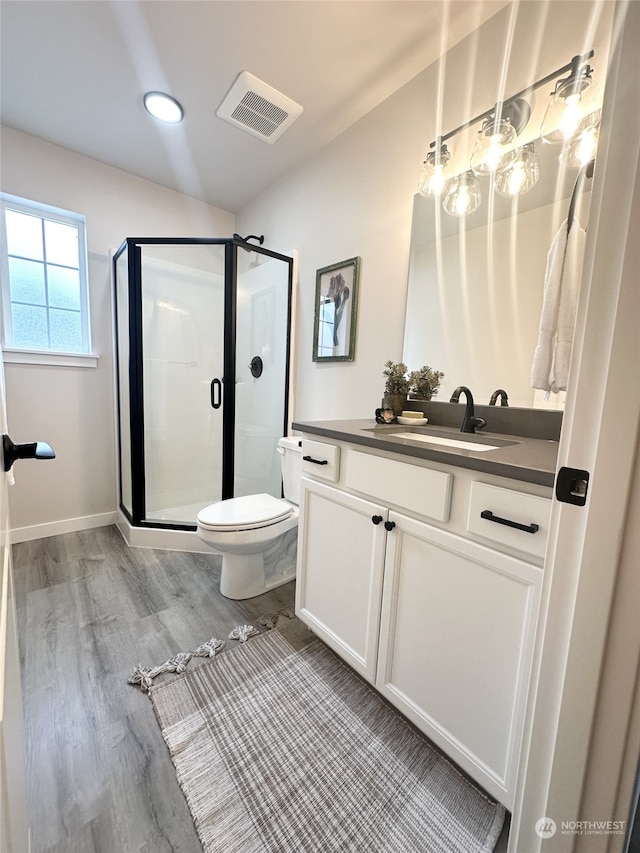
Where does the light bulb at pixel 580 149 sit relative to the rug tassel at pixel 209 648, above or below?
above

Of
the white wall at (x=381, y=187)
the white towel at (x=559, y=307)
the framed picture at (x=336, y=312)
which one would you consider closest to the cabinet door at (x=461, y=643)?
the white towel at (x=559, y=307)

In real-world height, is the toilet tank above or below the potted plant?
below

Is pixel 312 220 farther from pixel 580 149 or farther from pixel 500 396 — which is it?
pixel 500 396

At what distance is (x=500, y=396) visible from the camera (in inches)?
52.7

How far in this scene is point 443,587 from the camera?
0.93 meters


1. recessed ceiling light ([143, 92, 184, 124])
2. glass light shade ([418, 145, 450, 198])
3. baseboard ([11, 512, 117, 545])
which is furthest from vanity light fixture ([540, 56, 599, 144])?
baseboard ([11, 512, 117, 545])

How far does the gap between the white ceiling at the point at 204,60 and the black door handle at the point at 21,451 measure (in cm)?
175

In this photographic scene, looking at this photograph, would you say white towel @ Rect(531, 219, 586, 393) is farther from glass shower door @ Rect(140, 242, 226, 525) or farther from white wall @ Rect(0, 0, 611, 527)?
glass shower door @ Rect(140, 242, 226, 525)

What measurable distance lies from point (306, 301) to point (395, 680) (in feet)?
6.71

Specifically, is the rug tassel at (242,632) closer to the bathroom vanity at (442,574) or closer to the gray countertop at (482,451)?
the bathroom vanity at (442,574)

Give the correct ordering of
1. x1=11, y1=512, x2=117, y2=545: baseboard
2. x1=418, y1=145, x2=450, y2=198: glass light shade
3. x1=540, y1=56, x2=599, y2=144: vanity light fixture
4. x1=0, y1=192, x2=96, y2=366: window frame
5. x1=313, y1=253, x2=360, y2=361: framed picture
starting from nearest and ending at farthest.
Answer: x1=540, y1=56, x2=599, y2=144: vanity light fixture, x1=418, y1=145, x2=450, y2=198: glass light shade, x1=313, y1=253, x2=360, y2=361: framed picture, x1=0, y1=192, x2=96, y2=366: window frame, x1=11, y1=512, x2=117, y2=545: baseboard

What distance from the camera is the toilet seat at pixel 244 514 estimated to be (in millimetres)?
1585

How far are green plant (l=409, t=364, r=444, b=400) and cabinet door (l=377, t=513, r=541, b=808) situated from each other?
0.74 metres

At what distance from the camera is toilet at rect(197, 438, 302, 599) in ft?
5.23
